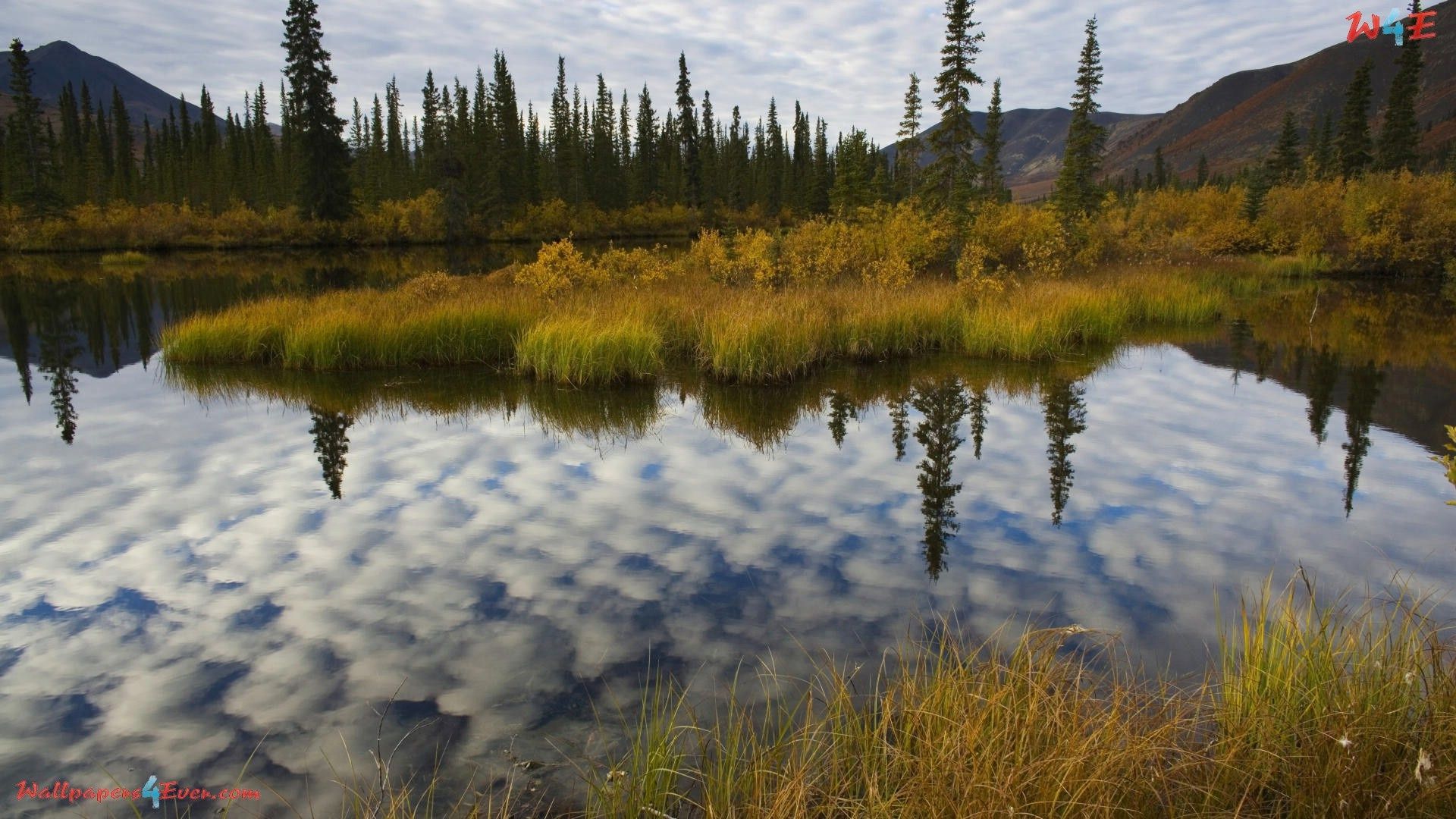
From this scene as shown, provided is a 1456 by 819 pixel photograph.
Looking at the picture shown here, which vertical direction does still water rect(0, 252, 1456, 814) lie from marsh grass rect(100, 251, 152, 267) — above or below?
below

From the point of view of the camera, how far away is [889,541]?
7.28 meters

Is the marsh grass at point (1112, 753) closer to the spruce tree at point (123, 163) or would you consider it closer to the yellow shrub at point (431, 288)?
the yellow shrub at point (431, 288)

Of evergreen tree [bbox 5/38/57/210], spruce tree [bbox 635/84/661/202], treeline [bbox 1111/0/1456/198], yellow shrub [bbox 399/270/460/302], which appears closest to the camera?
yellow shrub [bbox 399/270/460/302]

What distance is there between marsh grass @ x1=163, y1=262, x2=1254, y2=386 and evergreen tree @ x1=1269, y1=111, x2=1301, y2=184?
42826 mm

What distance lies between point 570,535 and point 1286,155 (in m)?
62.3

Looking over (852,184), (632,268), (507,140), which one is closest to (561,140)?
(507,140)

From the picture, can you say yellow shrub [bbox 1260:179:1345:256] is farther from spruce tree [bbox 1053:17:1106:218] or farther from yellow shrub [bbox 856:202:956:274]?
yellow shrub [bbox 856:202:956:274]

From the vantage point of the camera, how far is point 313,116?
182 feet

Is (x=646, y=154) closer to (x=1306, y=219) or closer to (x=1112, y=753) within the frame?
(x=1306, y=219)

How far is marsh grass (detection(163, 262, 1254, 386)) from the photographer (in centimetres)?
1446

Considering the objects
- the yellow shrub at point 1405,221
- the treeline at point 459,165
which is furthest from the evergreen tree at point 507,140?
the yellow shrub at point 1405,221

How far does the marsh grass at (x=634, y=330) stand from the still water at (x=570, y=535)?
0.81 m

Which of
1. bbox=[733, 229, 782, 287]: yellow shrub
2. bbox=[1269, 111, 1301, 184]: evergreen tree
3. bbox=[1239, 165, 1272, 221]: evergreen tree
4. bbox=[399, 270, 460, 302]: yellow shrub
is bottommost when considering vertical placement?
bbox=[399, 270, 460, 302]: yellow shrub

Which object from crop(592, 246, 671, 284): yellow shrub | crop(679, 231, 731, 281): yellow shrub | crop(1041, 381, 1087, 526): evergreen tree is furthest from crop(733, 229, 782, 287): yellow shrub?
crop(1041, 381, 1087, 526): evergreen tree
